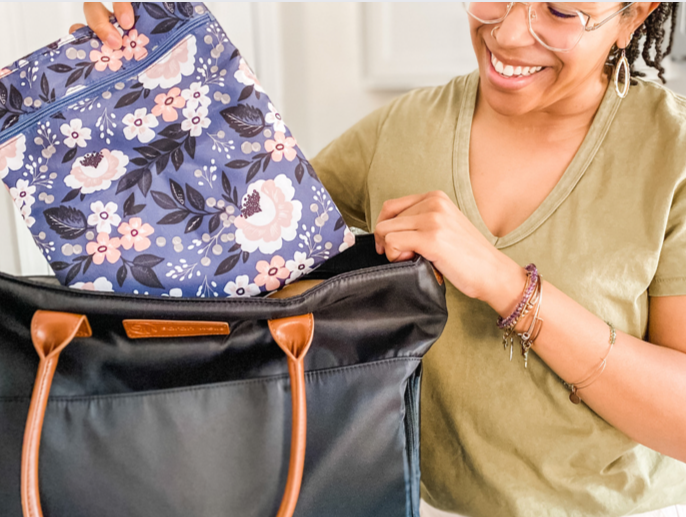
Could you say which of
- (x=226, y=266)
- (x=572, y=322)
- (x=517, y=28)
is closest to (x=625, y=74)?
(x=517, y=28)

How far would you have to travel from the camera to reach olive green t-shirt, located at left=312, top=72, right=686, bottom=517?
0.60 meters

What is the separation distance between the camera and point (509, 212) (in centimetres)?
67

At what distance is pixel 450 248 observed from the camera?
1.69 ft

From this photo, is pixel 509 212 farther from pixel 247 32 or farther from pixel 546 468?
pixel 247 32

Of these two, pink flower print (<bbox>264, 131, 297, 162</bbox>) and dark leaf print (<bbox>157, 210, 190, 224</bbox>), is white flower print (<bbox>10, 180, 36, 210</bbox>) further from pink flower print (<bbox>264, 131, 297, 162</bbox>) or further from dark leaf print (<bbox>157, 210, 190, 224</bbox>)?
pink flower print (<bbox>264, 131, 297, 162</bbox>)

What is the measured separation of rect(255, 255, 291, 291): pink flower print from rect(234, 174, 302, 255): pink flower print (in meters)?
0.01

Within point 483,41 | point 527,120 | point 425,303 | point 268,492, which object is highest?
point 483,41

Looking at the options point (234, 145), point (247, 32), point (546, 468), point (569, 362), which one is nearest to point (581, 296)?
point (569, 362)

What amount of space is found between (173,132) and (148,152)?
0.10 feet

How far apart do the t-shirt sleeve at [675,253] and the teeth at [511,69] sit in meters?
0.21

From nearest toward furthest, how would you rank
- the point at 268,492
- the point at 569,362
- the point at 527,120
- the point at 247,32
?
the point at 268,492, the point at 569,362, the point at 527,120, the point at 247,32

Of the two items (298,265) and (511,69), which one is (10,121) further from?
(511,69)

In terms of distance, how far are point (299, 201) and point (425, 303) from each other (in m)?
0.16

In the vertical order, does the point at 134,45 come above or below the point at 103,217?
above
